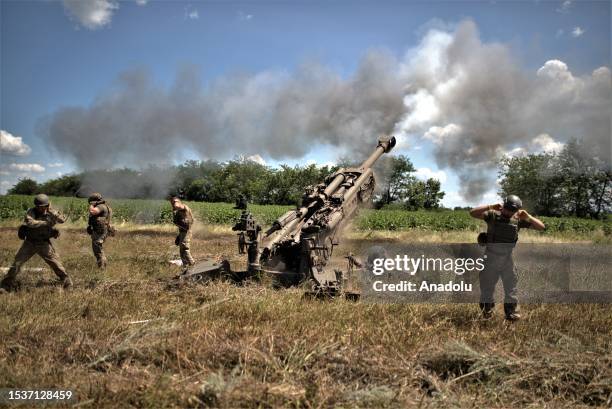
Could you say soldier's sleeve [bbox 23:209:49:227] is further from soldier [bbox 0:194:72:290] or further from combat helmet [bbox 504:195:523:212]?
combat helmet [bbox 504:195:523:212]

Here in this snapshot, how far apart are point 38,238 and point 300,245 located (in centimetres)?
452

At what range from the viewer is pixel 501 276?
565cm

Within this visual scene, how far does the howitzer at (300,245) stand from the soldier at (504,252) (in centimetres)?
222

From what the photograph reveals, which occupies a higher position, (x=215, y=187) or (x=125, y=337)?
(x=215, y=187)

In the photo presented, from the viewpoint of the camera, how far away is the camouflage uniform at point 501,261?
5609 mm

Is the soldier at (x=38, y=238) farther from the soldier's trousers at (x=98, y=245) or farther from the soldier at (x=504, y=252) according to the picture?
the soldier at (x=504, y=252)

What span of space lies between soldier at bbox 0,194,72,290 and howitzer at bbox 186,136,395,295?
2.37 meters

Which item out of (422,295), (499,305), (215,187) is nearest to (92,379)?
(422,295)

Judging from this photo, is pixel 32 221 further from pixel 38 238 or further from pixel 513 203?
Answer: pixel 513 203

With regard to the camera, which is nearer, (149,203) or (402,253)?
(402,253)

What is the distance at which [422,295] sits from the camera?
6.91m

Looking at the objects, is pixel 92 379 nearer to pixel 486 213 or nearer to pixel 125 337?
pixel 125 337

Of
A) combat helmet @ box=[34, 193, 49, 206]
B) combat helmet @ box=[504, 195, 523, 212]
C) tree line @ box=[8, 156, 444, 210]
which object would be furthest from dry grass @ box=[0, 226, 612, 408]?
tree line @ box=[8, 156, 444, 210]

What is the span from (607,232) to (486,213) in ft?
72.5
